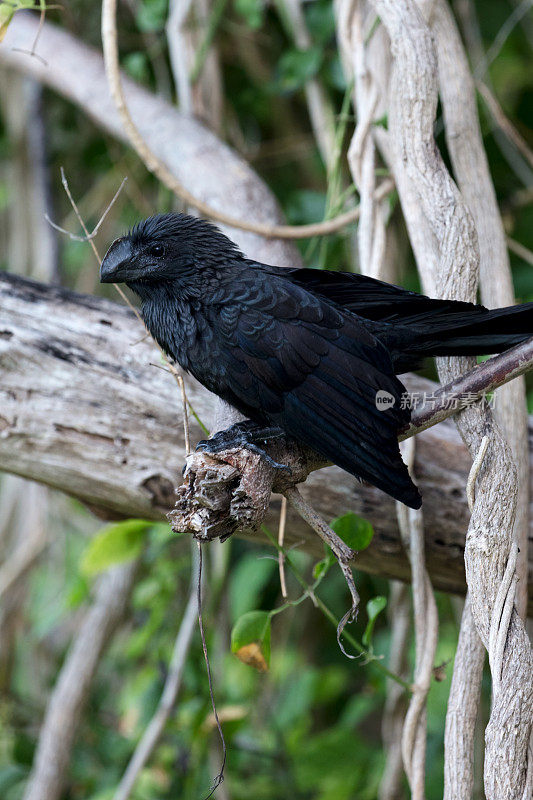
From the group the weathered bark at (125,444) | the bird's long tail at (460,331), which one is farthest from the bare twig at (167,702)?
the bird's long tail at (460,331)

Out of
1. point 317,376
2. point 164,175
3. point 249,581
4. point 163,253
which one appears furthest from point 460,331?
point 249,581

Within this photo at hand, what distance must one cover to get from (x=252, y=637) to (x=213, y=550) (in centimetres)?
98

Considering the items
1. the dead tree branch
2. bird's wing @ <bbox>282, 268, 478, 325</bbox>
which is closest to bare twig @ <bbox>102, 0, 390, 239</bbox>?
the dead tree branch

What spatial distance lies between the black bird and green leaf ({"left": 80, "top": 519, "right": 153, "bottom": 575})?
1.90 feet

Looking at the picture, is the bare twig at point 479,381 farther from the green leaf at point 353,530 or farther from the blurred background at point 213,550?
the blurred background at point 213,550

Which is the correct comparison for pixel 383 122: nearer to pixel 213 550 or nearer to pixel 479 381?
pixel 479 381

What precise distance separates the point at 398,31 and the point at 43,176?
68.8 inches

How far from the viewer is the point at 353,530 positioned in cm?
121

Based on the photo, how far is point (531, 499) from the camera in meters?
1.42

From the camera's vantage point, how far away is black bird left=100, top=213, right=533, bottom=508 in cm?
110

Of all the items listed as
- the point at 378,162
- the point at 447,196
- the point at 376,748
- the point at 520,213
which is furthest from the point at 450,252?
the point at 376,748

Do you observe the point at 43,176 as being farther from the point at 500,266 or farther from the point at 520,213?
the point at 500,266

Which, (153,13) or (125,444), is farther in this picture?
(153,13)

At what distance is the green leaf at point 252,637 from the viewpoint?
46.4 inches
